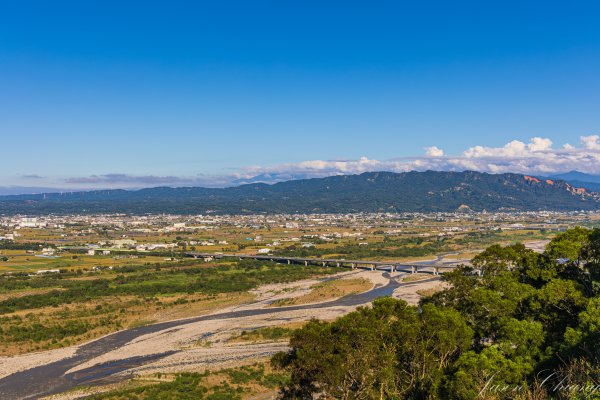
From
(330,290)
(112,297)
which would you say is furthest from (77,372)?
(330,290)

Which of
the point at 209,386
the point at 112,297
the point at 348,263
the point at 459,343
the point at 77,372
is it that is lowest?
the point at 348,263

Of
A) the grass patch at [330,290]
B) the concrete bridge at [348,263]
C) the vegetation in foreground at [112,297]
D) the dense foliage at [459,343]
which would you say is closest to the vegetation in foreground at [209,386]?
the dense foliage at [459,343]

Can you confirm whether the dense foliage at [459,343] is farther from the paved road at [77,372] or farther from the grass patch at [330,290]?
the grass patch at [330,290]

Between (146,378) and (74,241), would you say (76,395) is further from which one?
(74,241)

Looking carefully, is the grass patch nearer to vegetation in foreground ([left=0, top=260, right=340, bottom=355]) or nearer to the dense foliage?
vegetation in foreground ([left=0, top=260, right=340, bottom=355])

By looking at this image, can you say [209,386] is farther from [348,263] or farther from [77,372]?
[348,263]

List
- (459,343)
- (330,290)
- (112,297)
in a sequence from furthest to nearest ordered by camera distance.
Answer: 1. (330,290)
2. (112,297)
3. (459,343)
